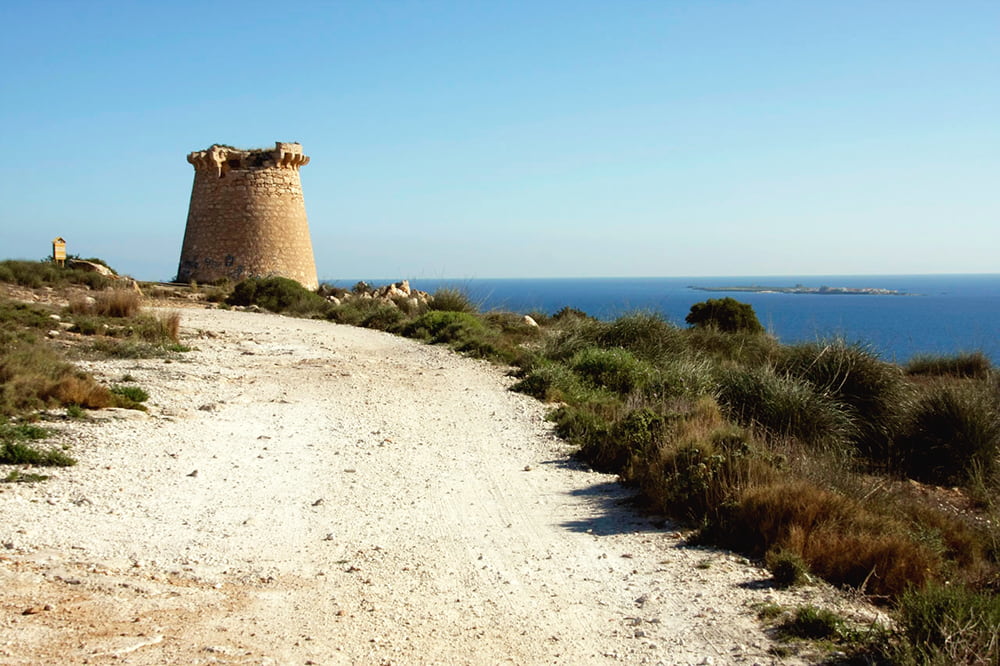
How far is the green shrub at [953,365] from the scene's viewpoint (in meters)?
15.6

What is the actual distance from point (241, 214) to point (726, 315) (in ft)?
53.8

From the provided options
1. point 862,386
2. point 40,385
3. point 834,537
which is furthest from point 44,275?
point 834,537

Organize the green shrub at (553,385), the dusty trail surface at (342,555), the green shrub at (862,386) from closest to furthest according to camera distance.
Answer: the dusty trail surface at (342,555) < the green shrub at (862,386) < the green shrub at (553,385)

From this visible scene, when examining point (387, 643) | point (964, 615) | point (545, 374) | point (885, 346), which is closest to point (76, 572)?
point (387, 643)

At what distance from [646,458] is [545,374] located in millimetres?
4924

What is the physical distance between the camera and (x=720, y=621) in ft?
14.8

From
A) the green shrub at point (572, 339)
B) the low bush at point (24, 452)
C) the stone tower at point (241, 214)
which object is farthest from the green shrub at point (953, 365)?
the stone tower at point (241, 214)

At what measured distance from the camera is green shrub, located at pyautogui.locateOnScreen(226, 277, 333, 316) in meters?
23.1

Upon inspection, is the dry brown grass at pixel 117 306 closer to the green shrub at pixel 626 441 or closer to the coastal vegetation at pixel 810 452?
the coastal vegetation at pixel 810 452

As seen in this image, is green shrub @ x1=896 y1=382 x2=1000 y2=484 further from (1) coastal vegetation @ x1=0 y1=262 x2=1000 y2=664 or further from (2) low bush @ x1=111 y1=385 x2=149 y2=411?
(2) low bush @ x1=111 y1=385 x2=149 y2=411

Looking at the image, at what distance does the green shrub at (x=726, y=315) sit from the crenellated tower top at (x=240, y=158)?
14.9m

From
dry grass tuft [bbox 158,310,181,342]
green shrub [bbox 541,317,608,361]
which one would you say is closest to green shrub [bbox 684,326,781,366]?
green shrub [bbox 541,317,608,361]

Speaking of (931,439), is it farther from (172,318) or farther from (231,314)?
(231,314)

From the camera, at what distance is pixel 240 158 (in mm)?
27922
